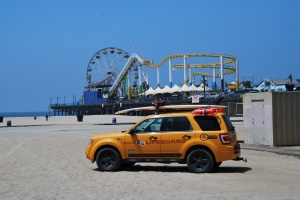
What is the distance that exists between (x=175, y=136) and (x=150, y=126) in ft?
2.70

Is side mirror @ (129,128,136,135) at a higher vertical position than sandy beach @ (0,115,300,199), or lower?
higher

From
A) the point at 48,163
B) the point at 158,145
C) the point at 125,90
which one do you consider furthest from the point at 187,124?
the point at 125,90

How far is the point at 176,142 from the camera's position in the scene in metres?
13.4

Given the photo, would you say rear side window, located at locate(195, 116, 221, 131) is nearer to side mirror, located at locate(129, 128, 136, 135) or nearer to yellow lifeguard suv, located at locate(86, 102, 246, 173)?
yellow lifeguard suv, located at locate(86, 102, 246, 173)

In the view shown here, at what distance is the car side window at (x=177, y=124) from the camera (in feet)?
44.3

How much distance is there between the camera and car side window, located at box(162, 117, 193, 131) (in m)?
13.5

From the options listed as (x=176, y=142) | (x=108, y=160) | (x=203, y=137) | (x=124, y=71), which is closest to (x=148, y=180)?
(x=176, y=142)

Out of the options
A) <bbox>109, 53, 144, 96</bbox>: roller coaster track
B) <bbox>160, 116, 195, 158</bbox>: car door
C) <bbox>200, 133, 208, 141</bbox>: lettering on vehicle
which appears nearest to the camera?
<bbox>200, 133, 208, 141</bbox>: lettering on vehicle

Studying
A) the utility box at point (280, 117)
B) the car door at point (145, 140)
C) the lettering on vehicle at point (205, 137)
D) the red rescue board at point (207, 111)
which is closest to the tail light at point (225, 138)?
the lettering on vehicle at point (205, 137)

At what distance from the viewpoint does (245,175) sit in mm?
12766

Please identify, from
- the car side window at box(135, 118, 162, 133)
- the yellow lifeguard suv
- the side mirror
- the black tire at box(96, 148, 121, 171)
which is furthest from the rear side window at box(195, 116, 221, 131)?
the black tire at box(96, 148, 121, 171)

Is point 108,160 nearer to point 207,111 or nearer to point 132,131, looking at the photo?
point 132,131

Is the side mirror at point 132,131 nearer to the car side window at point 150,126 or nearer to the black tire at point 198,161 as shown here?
the car side window at point 150,126

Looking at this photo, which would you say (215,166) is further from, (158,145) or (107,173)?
(107,173)
